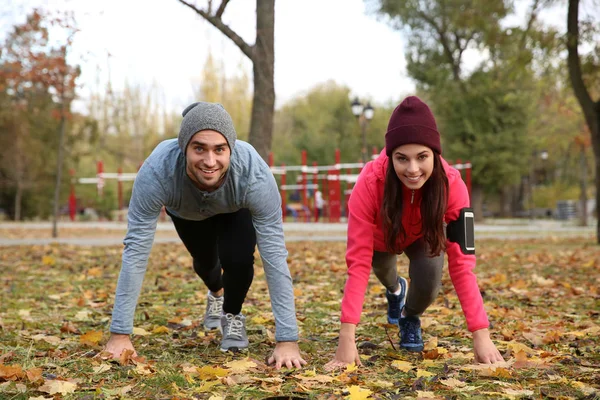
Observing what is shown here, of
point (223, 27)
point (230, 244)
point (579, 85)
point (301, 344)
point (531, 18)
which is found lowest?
point (301, 344)

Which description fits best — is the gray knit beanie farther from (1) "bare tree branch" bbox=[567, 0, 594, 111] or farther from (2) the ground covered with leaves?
(1) "bare tree branch" bbox=[567, 0, 594, 111]

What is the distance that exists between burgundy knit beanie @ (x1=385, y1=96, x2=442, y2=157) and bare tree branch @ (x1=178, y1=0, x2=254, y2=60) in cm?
546

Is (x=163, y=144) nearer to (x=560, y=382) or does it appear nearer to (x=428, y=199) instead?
(x=428, y=199)

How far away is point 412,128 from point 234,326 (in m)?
1.40

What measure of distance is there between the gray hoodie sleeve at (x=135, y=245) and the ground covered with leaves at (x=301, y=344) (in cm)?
21

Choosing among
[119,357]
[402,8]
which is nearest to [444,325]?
[119,357]

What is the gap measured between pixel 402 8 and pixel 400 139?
1005 inches

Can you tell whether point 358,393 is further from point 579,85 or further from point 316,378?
point 579,85

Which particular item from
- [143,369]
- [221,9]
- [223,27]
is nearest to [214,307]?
[143,369]

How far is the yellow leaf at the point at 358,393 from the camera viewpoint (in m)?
2.50

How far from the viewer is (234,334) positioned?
3.52m

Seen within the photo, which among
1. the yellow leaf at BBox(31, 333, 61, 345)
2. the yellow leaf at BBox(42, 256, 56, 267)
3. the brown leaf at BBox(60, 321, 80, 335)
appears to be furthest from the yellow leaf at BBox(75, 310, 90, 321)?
the yellow leaf at BBox(42, 256, 56, 267)

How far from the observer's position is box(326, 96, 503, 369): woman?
10.1 ft

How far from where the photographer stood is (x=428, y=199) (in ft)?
10.4
